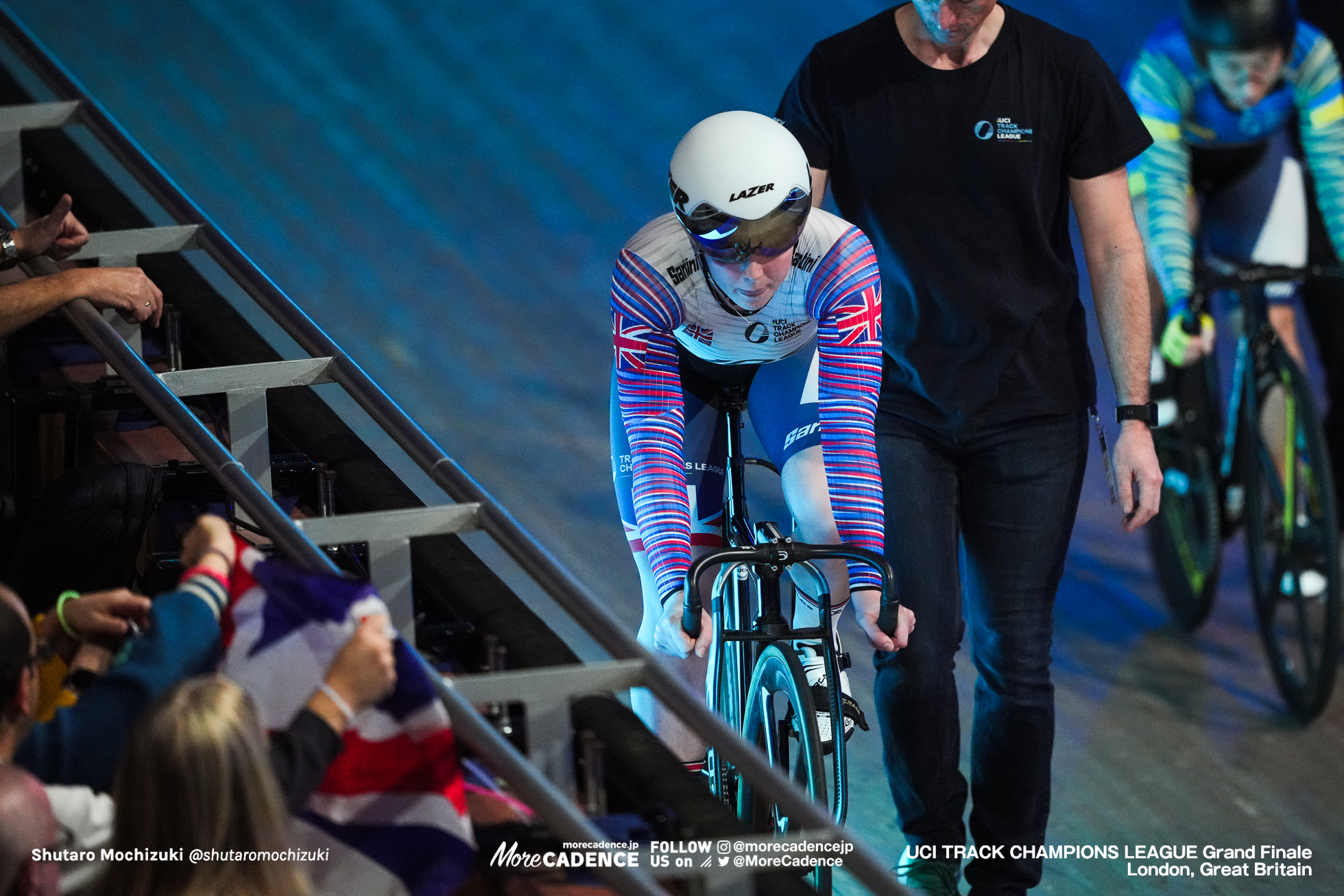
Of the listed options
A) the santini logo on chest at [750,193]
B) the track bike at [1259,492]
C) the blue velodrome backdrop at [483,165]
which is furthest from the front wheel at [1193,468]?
the santini logo on chest at [750,193]

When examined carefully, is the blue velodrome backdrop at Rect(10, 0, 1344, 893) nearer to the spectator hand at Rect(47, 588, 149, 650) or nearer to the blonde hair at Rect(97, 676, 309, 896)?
the spectator hand at Rect(47, 588, 149, 650)

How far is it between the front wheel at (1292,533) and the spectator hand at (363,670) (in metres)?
3.50

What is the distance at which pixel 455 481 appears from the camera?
2.77 metres

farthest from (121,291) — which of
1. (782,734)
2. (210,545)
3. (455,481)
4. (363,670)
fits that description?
(782,734)

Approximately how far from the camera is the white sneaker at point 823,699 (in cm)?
314

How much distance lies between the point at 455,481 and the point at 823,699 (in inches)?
34.2

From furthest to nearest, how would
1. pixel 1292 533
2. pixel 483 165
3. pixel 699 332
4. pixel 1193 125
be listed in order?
pixel 483 165 → pixel 1193 125 → pixel 1292 533 → pixel 699 332

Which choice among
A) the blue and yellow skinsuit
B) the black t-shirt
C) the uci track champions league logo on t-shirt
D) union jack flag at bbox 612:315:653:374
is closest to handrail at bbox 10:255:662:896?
union jack flag at bbox 612:315:653:374

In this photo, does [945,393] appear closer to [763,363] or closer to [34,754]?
[763,363]

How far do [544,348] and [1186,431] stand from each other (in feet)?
8.93

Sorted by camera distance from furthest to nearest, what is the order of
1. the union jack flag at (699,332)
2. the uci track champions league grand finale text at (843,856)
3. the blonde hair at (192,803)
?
the union jack flag at (699,332) → the uci track champions league grand finale text at (843,856) → the blonde hair at (192,803)

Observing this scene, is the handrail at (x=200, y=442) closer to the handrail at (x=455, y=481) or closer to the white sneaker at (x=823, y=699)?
the handrail at (x=455, y=481)

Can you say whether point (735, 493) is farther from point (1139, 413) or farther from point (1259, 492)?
point (1259, 492)

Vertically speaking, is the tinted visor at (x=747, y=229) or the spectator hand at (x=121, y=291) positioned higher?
the tinted visor at (x=747, y=229)
